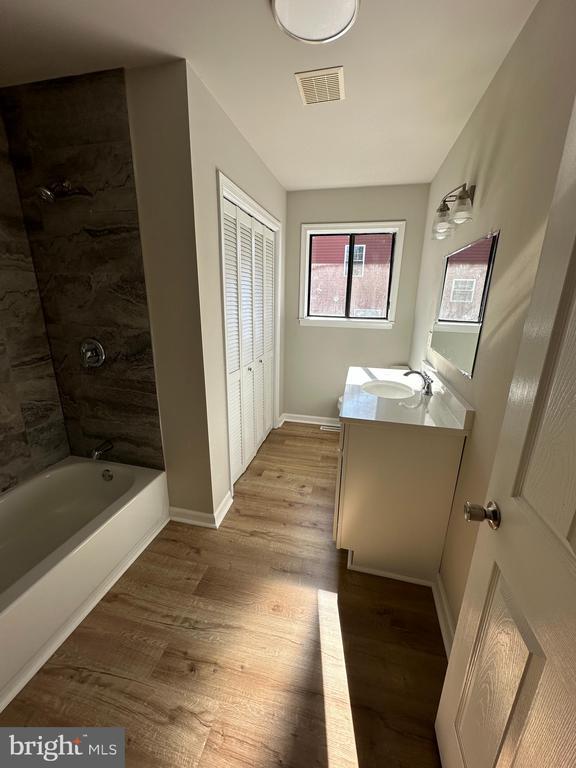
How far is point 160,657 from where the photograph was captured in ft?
4.22

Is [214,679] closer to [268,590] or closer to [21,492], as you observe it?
[268,590]

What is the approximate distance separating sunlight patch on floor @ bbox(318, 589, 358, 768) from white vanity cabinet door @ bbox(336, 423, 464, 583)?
0.33m

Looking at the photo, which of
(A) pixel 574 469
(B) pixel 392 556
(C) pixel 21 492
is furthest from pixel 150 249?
(B) pixel 392 556

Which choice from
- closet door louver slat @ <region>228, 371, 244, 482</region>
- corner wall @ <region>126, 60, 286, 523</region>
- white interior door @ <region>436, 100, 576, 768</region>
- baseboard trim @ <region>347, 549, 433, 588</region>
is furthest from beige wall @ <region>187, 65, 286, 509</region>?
white interior door @ <region>436, 100, 576, 768</region>

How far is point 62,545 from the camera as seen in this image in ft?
4.60

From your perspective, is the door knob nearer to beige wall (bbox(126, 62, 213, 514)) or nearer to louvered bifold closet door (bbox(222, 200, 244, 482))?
beige wall (bbox(126, 62, 213, 514))

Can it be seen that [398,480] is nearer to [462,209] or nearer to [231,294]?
[462,209]

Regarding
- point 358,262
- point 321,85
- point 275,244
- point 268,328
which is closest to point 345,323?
point 358,262

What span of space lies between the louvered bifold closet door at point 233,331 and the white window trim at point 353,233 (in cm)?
125

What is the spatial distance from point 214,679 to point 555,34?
2.49 meters

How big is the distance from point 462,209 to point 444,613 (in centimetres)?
192

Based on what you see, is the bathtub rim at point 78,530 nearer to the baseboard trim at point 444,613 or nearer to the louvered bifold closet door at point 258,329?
the louvered bifold closet door at point 258,329

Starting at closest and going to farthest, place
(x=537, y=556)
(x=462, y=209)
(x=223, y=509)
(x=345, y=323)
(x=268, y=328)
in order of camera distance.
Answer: (x=537, y=556) < (x=462, y=209) < (x=223, y=509) < (x=268, y=328) < (x=345, y=323)

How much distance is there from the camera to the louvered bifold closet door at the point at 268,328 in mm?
2688
